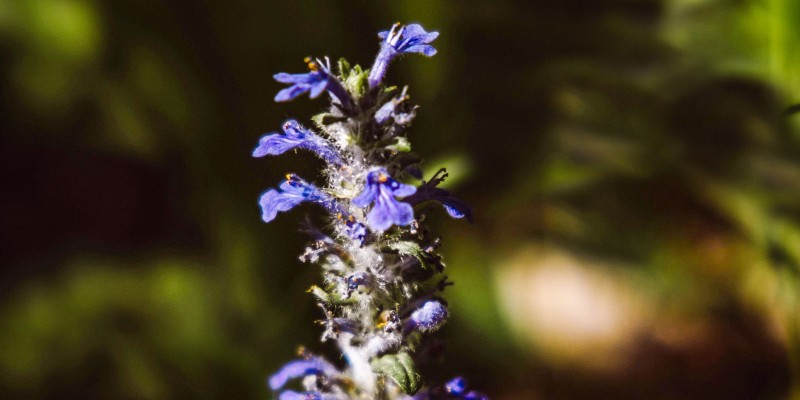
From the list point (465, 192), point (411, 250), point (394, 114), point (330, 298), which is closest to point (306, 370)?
point (330, 298)

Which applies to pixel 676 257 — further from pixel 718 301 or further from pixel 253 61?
pixel 253 61

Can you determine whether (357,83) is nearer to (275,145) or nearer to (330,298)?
(275,145)

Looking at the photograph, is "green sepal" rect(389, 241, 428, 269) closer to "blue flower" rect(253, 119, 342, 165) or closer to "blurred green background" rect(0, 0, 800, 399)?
"blue flower" rect(253, 119, 342, 165)

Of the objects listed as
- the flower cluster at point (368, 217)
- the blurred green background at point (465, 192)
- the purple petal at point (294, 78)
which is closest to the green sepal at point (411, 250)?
the flower cluster at point (368, 217)

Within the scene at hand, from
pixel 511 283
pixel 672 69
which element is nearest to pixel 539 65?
pixel 672 69

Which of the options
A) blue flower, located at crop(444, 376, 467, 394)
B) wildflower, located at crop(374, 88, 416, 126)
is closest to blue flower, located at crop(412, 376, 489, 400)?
blue flower, located at crop(444, 376, 467, 394)

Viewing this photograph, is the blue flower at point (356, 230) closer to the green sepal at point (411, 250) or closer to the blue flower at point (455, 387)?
the green sepal at point (411, 250)

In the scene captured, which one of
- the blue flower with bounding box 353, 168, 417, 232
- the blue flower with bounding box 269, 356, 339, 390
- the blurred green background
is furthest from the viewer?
the blurred green background
